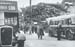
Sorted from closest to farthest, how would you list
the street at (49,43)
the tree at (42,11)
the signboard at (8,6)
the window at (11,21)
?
1. the street at (49,43)
2. the signboard at (8,6)
3. the window at (11,21)
4. the tree at (42,11)

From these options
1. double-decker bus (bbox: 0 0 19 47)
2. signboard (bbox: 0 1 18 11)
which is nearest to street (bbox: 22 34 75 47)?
double-decker bus (bbox: 0 0 19 47)

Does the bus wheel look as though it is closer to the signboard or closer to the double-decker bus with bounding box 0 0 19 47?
the double-decker bus with bounding box 0 0 19 47

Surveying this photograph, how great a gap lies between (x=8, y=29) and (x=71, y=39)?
1119 centimetres

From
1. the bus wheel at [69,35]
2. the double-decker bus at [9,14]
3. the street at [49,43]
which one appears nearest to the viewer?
the street at [49,43]

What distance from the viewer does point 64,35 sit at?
23453 mm

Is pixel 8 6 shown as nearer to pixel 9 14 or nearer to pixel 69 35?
pixel 9 14

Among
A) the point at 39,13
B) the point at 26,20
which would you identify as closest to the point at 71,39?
the point at 26,20

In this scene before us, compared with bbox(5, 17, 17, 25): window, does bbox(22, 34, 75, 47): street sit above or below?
below

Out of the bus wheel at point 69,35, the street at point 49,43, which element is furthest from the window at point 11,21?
the bus wheel at point 69,35

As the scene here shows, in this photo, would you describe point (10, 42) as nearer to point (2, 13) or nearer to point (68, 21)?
point (2, 13)

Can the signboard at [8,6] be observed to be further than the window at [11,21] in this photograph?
No

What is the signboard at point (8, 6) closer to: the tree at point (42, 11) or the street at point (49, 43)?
the street at point (49, 43)

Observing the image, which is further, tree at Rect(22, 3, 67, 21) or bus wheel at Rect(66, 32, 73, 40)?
tree at Rect(22, 3, 67, 21)

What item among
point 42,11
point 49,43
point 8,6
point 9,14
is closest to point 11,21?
point 9,14
